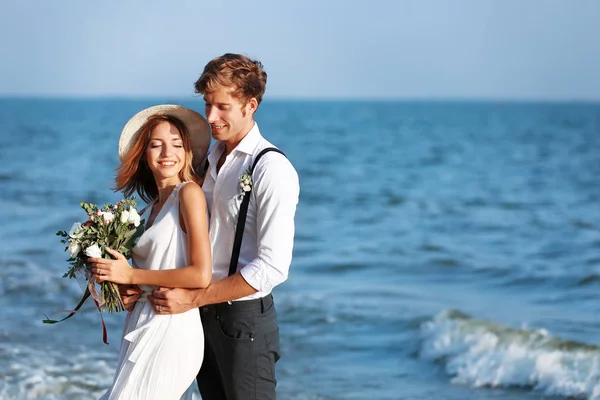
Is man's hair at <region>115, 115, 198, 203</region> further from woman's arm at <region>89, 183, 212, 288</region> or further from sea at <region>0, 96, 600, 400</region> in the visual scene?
sea at <region>0, 96, 600, 400</region>

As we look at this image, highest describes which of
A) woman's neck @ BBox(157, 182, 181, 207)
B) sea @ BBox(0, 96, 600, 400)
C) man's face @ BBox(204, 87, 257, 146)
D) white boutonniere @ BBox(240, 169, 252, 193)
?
man's face @ BBox(204, 87, 257, 146)

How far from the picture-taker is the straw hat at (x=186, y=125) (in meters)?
4.04

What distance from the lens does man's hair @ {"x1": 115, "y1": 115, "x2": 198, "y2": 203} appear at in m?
4.04

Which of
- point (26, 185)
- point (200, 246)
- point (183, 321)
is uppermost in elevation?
point (200, 246)

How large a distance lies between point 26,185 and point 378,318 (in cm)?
1426

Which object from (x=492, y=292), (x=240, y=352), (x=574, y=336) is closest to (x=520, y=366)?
(x=574, y=336)

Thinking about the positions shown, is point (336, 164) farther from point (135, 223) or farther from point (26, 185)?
point (135, 223)

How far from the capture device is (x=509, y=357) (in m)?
8.33

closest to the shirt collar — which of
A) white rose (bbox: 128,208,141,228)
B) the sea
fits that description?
white rose (bbox: 128,208,141,228)

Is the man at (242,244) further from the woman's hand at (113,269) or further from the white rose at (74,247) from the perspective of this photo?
the white rose at (74,247)

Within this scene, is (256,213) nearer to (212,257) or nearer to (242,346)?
(212,257)

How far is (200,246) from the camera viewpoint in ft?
12.3

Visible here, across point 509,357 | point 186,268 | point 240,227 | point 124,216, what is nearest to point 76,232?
point 124,216

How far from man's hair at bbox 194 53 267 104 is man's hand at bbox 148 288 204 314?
862 millimetres
